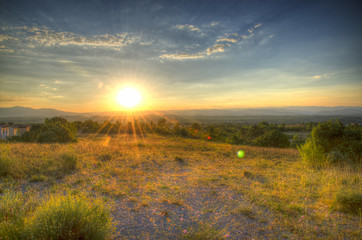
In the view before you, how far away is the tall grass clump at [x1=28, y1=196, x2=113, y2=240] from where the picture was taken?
2.78m

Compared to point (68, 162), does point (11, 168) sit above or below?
above

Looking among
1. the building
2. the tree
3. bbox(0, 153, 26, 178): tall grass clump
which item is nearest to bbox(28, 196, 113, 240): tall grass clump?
bbox(0, 153, 26, 178): tall grass clump

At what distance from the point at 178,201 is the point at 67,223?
3.12 metres

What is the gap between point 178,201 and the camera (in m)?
5.37

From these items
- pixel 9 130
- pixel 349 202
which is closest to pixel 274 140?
pixel 349 202

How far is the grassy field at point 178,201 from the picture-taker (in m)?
3.69

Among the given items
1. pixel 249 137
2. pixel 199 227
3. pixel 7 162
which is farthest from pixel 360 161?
pixel 249 137

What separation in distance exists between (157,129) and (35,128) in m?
27.3

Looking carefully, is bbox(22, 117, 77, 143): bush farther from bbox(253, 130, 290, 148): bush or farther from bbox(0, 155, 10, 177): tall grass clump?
bbox(253, 130, 290, 148): bush

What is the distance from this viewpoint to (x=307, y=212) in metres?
4.76

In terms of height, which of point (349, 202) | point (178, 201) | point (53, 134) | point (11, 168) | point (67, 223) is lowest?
point (178, 201)

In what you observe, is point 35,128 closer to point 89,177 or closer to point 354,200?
point 89,177

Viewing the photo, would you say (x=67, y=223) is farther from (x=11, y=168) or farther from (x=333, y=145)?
(x=333, y=145)

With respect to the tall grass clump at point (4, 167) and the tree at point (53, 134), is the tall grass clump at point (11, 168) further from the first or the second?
the tree at point (53, 134)
